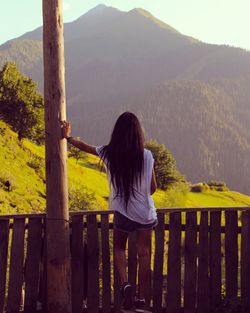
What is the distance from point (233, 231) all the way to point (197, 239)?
0.56m

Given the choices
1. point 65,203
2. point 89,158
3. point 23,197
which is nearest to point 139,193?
point 65,203

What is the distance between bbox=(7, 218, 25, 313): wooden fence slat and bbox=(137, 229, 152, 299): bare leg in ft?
6.33

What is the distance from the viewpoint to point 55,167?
6.89 metres

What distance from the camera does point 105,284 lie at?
24.7 ft

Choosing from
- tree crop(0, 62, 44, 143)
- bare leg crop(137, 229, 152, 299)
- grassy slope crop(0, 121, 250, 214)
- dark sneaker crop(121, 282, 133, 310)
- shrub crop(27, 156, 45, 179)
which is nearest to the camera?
dark sneaker crop(121, 282, 133, 310)

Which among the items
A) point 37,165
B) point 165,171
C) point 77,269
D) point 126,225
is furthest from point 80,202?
point 165,171

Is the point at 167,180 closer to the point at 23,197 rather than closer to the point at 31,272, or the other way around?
the point at 23,197

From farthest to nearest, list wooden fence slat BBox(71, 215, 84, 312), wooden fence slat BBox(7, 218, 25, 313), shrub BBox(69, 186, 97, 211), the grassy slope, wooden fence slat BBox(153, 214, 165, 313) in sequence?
1. shrub BBox(69, 186, 97, 211)
2. the grassy slope
3. wooden fence slat BBox(153, 214, 165, 313)
4. wooden fence slat BBox(71, 215, 84, 312)
5. wooden fence slat BBox(7, 218, 25, 313)

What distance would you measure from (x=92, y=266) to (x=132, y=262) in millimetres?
592

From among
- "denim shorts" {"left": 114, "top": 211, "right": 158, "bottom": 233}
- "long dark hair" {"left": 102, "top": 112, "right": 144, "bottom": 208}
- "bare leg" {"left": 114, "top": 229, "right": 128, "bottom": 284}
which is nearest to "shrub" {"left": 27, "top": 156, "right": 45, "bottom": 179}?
"bare leg" {"left": 114, "top": 229, "right": 128, "bottom": 284}

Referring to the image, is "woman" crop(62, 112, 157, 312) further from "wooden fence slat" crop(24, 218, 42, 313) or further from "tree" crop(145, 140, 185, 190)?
"tree" crop(145, 140, 185, 190)

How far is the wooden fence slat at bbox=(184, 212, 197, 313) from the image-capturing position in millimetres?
7625

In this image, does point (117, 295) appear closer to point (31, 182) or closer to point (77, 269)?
point (77, 269)

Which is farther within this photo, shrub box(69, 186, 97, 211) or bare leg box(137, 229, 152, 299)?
shrub box(69, 186, 97, 211)
